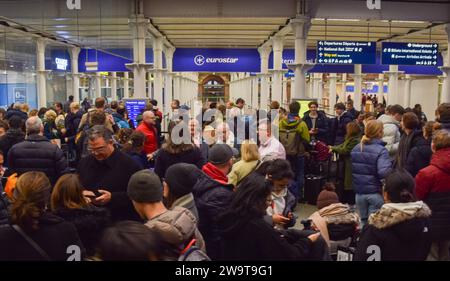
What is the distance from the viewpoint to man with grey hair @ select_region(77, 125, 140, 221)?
370 centimetres

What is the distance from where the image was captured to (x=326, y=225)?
10.2ft

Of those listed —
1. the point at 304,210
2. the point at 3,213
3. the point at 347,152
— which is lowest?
the point at 304,210

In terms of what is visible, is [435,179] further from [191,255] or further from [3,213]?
[3,213]

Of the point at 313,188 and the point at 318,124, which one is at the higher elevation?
the point at 318,124

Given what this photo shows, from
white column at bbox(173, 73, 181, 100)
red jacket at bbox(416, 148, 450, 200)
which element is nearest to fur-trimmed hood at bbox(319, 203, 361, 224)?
red jacket at bbox(416, 148, 450, 200)

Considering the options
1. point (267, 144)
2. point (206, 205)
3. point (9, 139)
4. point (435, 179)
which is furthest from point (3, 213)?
point (267, 144)

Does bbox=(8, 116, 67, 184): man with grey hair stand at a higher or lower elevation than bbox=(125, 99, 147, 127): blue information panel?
lower

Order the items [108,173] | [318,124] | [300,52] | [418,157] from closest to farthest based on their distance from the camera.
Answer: [108,173] < [418,157] < [318,124] < [300,52]

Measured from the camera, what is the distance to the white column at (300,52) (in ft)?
42.7

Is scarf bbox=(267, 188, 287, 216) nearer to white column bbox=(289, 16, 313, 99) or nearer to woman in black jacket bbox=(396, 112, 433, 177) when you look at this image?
woman in black jacket bbox=(396, 112, 433, 177)

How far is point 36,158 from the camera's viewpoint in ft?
15.6

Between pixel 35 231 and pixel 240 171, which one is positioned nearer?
pixel 35 231

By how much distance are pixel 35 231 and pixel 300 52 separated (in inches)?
472
